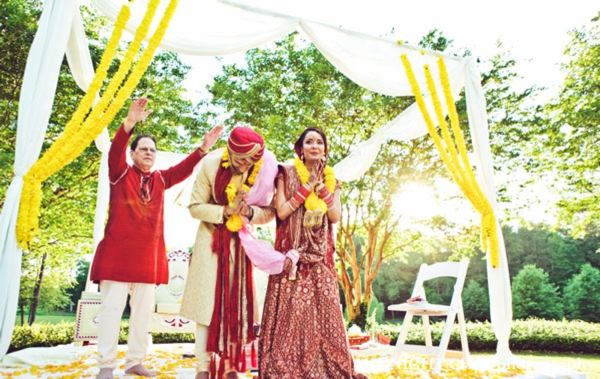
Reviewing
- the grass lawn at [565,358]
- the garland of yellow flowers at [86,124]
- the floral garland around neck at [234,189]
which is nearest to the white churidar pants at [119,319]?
the garland of yellow flowers at [86,124]

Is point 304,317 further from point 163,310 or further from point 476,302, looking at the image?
point 476,302

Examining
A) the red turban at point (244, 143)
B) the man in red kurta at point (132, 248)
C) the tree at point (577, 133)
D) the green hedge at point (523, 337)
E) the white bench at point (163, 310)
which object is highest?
the tree at point (577, 133)

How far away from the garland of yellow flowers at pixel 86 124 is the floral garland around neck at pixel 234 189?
3.06 feet

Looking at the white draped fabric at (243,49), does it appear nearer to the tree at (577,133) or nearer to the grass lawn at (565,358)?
the grass lawn at (565,358)

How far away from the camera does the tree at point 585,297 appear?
63.5ft

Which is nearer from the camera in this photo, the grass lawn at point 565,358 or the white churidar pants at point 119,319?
the white churidar pants at point 119,319

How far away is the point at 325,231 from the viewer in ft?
10.0

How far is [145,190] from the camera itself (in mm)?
3426

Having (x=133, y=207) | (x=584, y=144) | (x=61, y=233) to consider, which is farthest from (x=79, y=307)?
(x=584, y=144)

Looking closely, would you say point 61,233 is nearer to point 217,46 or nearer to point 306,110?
point 306,110

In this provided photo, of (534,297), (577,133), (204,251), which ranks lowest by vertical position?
(534,297)

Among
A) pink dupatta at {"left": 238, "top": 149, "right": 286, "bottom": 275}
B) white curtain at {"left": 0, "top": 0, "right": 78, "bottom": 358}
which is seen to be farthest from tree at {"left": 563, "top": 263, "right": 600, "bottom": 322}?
white curtain at {"left": 0, "top": 0, "right": 78, "bottom": 358}

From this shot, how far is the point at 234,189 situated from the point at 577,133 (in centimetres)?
961

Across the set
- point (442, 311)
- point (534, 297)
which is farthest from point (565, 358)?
point (534, 297)
